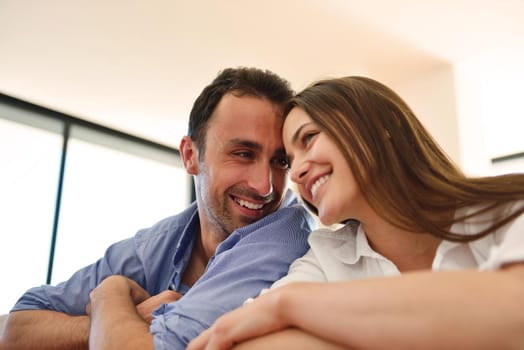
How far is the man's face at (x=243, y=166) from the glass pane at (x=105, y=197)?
3.20m

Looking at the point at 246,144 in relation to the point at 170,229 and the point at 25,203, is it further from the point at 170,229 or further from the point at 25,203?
the point at 25,203

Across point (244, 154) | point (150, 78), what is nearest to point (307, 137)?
point (244, 154)

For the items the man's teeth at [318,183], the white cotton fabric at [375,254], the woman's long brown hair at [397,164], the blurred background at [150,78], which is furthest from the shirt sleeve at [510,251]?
the blurred background at [150,78]

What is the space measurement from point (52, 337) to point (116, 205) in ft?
12.0

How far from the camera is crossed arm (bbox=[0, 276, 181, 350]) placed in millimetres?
1093

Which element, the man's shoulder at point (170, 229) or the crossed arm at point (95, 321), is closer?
the crossed arm at point (95, 321)

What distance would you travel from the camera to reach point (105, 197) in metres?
4.86

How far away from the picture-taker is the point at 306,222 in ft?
4.33

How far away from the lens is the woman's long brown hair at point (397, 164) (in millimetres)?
906

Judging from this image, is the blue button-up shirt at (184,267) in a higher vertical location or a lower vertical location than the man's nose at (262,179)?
lower

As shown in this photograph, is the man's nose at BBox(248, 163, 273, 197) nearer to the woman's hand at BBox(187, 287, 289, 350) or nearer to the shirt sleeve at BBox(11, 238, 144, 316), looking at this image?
the shirt sleeve at BBox(11, 238, 144, 316)

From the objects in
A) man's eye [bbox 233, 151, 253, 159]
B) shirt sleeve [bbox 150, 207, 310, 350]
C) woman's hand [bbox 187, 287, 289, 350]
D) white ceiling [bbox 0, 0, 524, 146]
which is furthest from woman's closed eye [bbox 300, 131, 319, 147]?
white ceiling [bbox 0, 0, 524, 146]

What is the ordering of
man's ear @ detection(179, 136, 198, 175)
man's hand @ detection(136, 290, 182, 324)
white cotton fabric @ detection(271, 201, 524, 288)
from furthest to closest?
man's ear @ detection(179, 136, 198, 175) → man's hand @ detection(136, 290, 182, 324) → white cotton fabric @ detection(271, 201, 524, 288)

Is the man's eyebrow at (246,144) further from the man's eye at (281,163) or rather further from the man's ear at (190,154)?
the man's ear at (190,154)
